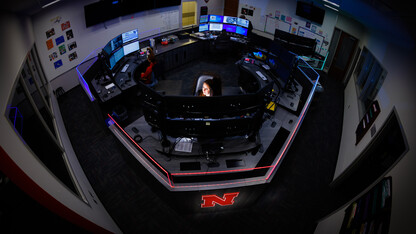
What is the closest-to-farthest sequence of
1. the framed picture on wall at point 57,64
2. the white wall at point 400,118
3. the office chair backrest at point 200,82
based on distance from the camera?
1. the white wall at point 400,118
2. the office chair backrest at point 200,82
3. the framed picture on wall at point 57,64

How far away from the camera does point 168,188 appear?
4.21 meters

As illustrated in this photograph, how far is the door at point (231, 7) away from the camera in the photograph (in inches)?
434

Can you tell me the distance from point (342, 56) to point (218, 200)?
7.36 metres

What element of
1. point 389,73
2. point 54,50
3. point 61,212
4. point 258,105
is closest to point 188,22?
point 54,50

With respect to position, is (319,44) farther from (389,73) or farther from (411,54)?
(411,54)

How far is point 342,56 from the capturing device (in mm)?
8234

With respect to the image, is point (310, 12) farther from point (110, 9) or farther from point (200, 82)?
point (110, 9)

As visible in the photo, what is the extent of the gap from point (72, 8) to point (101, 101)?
3.11m

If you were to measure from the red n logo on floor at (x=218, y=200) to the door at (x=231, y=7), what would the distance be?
32.0 feet

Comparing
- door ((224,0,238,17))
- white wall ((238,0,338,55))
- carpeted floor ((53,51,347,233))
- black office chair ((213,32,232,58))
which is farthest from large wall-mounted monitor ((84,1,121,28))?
white wall ((238,0,338,55))

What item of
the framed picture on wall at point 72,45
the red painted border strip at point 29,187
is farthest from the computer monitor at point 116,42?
the red painted border strip at point 29,187

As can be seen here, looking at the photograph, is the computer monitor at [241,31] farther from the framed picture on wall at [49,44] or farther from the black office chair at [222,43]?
the framed picture on wall at [49,44]

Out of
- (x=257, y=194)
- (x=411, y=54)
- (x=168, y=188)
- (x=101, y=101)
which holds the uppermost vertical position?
(x=411, y=54)

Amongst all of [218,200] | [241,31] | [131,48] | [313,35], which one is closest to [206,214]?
[218,200]
